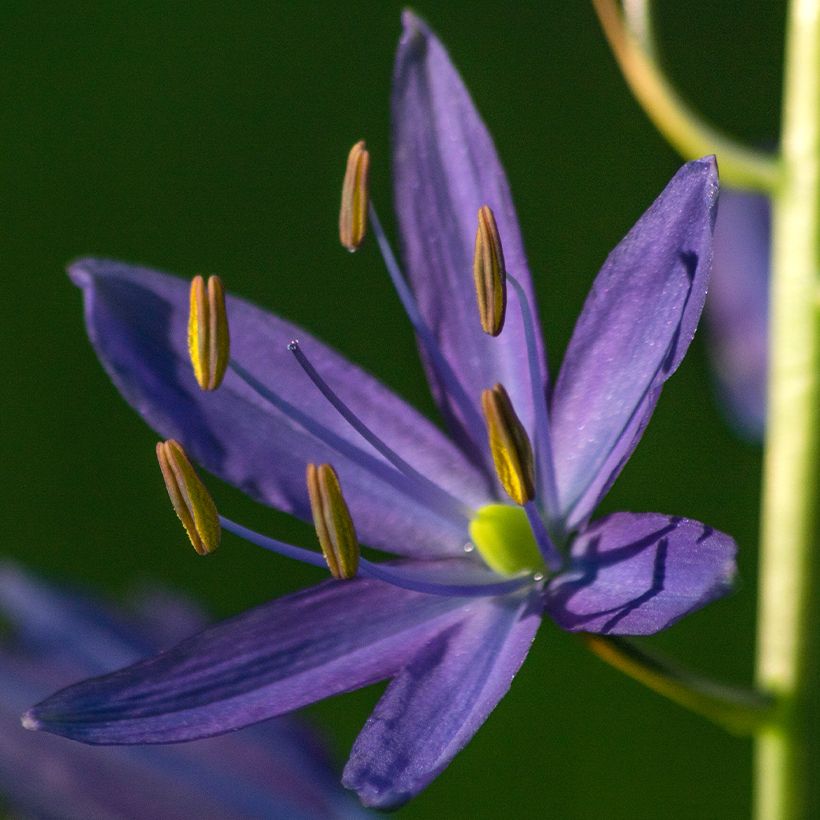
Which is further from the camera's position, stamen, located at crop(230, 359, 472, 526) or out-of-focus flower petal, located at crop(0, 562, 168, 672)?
out-of-focus flower petal, located at crop(0, 562, 168, 672)

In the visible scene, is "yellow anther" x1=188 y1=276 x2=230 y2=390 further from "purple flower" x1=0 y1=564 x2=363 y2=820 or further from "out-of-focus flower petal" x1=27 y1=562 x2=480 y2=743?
"purple flower" x1=0 y1=564 x2=363 y2=820

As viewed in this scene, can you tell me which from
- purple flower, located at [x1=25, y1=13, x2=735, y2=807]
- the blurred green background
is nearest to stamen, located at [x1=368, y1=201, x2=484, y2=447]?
purple flower, located at [x1=25, y1=13, x2=735, y2=807]

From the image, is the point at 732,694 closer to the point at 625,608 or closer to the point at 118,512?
the point at 625,608

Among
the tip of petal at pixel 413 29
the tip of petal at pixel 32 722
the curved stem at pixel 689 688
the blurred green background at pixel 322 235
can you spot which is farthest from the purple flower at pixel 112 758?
the blurred green background at pixel 322 235

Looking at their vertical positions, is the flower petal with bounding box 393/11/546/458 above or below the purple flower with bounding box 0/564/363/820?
above

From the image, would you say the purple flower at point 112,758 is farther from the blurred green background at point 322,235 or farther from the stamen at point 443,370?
the blurred green background at point 322,235

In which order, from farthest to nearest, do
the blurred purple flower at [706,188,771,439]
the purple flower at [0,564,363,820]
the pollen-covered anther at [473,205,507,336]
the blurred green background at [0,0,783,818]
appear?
the blurred green background at [0,0,783,818], the blurred purple flower at [706,188,771,439], the purple flower at [0,564,363,820], the pollen-covered anther at [473,205,507,336]

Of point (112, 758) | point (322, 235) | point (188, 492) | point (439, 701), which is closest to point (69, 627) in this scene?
point (112, 758)

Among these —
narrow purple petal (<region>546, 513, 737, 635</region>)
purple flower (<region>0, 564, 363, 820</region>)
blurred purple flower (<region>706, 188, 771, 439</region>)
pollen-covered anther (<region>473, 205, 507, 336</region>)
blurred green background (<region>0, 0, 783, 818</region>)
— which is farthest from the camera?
blurred green background (<region>0, 0, 783, 818</region>)
